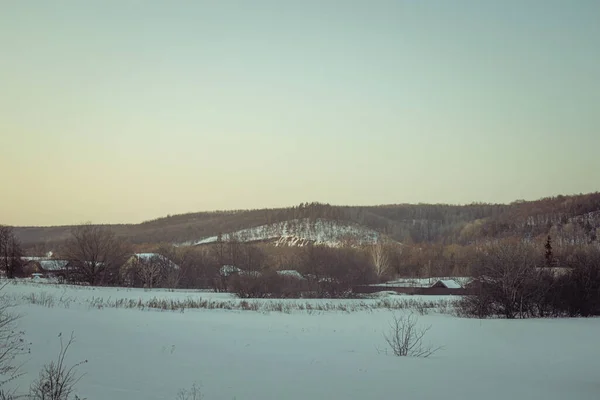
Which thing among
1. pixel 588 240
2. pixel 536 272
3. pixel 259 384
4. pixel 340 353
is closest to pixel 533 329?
pixel 536 272

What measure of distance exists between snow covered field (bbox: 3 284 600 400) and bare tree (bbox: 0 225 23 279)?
5691cm

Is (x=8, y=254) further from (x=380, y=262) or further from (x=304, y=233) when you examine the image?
(x=304, y=233)

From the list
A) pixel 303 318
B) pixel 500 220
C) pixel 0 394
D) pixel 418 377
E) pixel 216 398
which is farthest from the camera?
pixel 500 220

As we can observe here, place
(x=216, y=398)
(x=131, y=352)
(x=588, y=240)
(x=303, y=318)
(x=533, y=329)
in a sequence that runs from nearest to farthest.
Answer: (x=216, y=398)
(x=131, y=352)
(x=533, y=329)
(x=303, y=318)
(x=588, y=240)

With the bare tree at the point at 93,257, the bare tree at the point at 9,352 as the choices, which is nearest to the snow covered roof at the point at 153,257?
the bare tree at the point at 93,257

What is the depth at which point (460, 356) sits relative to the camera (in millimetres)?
16766

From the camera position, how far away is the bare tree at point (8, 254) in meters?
68.9

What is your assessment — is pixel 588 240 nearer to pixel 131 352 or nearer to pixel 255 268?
pixel 255 268

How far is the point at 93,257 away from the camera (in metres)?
60.7

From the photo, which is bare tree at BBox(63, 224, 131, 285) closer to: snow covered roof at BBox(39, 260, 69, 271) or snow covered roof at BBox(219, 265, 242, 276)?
snow covered roof at BBox(39, 260, 69, 271)

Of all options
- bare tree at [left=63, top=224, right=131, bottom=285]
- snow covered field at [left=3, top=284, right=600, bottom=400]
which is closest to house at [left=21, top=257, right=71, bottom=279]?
bare tree at [left=63, top=224, right=131, bottom=285]

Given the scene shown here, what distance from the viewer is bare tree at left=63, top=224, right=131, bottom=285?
60625 millimetres

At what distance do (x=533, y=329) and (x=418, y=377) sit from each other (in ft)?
50.6

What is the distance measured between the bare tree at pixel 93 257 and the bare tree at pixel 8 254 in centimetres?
1158
